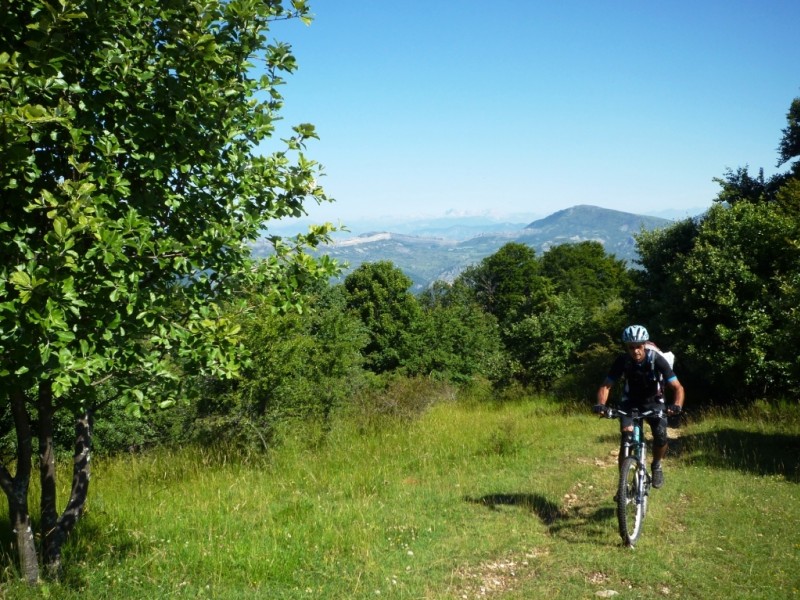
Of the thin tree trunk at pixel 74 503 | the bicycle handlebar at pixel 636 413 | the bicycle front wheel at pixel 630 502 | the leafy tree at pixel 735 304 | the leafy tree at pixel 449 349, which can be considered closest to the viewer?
the thin tree trunk at pixel 74 503

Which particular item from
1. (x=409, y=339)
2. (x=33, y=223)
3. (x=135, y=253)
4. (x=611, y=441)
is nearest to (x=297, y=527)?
(x=135, y=253)

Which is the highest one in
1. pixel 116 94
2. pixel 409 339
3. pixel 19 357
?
pixel 116 94

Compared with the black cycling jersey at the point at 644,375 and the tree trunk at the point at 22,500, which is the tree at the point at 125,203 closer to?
the tree trunk at the point at 22,500

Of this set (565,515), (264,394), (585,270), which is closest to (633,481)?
(565,515)

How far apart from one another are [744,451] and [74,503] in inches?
455

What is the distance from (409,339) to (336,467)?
114 ft

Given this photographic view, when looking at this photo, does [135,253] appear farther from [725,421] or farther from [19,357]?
[725,421]

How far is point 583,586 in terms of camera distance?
5.85 m

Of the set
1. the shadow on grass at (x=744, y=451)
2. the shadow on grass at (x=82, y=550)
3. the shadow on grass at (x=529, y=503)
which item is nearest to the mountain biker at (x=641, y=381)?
the shadow on grass at (x=529, y=503)

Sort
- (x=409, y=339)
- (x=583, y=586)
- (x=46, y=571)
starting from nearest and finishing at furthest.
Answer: (x=46, y=571), (x=583, y=586), (x=409, y=339)

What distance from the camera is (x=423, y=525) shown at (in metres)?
7.30

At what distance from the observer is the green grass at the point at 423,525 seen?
5.76 metres

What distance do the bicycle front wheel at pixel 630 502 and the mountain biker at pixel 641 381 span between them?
0.27 m

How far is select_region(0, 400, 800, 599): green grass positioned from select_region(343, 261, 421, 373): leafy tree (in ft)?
110
